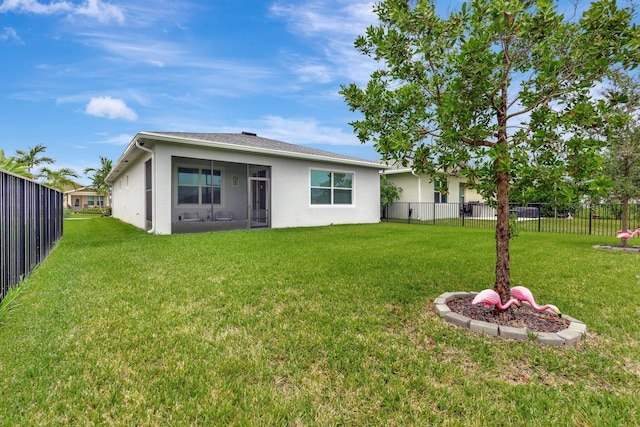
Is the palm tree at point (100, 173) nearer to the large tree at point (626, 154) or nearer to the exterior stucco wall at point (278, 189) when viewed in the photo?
the exterior stucco wall at point (278, 189)

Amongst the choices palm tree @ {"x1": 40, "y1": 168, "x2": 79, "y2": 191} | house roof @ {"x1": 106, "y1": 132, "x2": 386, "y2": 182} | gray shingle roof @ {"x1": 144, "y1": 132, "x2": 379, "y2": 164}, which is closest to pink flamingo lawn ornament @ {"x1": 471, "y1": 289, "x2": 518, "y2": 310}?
house roof @ {"x1": 106, "y1": 132, "x2": 386, "y2": 182}

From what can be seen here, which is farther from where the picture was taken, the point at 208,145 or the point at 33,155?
the point at 33,155

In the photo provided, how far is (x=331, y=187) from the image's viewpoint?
14.4 m

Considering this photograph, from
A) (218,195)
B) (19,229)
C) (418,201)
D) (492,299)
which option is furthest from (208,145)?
(418,201)

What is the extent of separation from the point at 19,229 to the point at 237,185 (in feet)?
37.3

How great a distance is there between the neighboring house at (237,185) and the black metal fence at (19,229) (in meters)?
4.33

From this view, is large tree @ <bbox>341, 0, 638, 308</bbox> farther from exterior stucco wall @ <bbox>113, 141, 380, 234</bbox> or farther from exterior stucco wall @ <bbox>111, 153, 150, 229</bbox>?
→ exterior stucco wall @ <bbox>111, 153, 150, 229</bbox>

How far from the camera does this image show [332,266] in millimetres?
5656

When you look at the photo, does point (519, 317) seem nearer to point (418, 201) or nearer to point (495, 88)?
point (495, 88)

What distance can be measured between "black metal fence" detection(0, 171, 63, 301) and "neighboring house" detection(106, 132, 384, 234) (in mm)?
4332

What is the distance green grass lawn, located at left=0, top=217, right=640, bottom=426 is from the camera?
180cm

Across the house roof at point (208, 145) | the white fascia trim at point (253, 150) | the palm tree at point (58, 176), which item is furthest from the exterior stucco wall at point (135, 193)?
the palm tree at point (58, 176)

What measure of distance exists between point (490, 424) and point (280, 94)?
16430 mm

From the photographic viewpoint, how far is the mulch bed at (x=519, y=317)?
2939 mm
